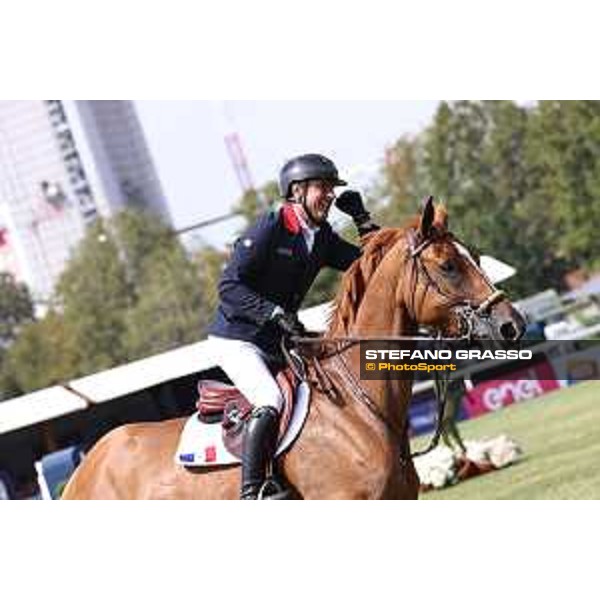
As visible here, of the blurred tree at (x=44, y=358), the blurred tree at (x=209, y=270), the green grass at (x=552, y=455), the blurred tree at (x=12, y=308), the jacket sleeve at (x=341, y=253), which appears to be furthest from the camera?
the blurred tree at (x=12, y=308)

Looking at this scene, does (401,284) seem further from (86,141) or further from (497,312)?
(86,141)

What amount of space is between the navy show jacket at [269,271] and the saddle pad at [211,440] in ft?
1.02

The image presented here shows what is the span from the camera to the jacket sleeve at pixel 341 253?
569cm

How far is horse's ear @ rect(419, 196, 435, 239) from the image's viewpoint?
527cm

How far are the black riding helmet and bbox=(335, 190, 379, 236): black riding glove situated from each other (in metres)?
0.27

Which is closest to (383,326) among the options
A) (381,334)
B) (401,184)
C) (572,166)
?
(381,334)

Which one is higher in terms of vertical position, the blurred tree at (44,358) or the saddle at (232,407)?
the saddle at (232,407)

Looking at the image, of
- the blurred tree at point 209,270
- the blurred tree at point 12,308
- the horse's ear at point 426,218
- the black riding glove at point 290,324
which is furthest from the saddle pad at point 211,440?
the blurred tree at point 12,308

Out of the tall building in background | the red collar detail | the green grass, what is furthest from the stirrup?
the tall building in background

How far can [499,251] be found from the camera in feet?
94.6

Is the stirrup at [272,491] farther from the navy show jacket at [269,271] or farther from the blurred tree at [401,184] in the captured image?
the blurred tree at [401,184]
